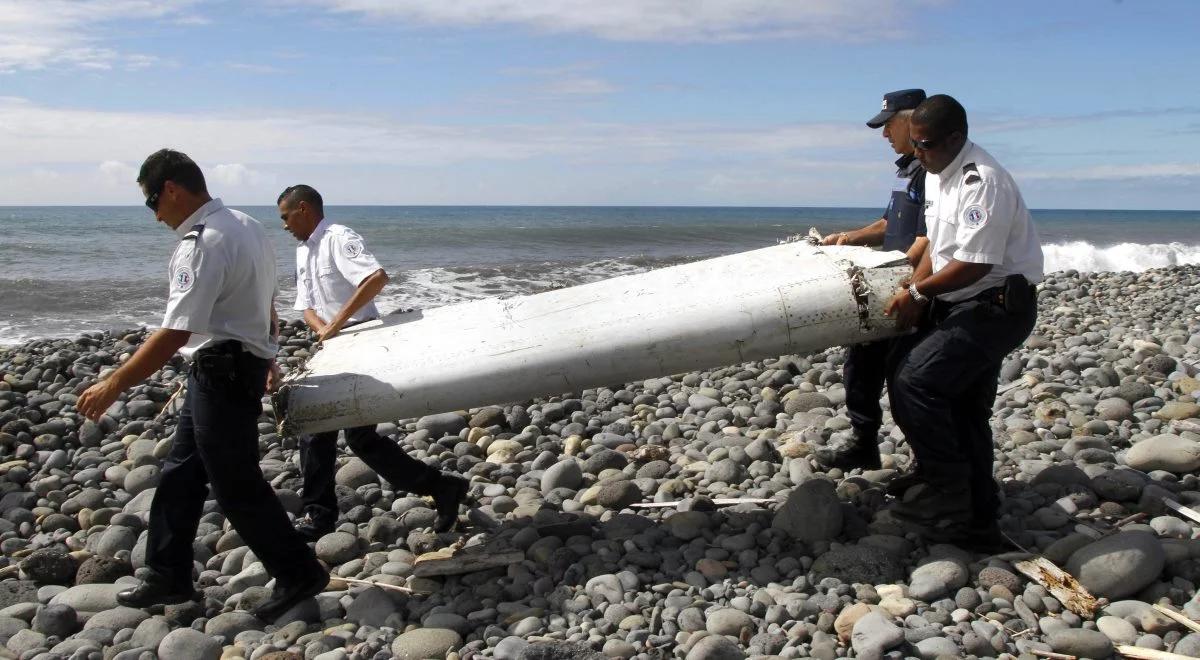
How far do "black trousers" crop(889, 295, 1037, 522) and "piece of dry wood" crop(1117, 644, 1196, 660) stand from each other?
83cm

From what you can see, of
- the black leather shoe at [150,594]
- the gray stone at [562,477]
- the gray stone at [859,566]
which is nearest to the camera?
the gray stone at [859,566]

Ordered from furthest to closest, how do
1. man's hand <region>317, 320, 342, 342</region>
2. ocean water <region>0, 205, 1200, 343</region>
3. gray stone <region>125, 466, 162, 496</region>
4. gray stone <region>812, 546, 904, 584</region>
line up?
ocean water <region>0, 205, 1200, 343</region> < gray stone <region>125, 466, 162, 496</region> < man's hand <region>317, 320, 342, 342</region> < gray stone <region>812, 546, 904, 584</region>

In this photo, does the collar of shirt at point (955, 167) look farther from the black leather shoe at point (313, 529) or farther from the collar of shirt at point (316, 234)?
the black leather shoe at point (313, 529)

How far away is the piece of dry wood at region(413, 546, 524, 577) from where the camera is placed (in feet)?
14.5

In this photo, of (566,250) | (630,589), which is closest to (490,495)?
(630,589)

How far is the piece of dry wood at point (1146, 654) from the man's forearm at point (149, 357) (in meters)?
3.54

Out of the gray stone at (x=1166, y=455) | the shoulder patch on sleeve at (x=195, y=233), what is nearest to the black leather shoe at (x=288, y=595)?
the shoulder patch on sleeve at (x=195, y=233)

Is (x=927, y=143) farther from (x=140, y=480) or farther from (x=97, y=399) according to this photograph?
(x=140, y=480)

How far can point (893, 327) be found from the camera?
422cm

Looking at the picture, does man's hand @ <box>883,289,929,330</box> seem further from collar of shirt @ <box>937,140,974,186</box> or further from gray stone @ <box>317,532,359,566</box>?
gray stone @ <box>317,532,359,566</box>

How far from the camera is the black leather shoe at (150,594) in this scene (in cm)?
422

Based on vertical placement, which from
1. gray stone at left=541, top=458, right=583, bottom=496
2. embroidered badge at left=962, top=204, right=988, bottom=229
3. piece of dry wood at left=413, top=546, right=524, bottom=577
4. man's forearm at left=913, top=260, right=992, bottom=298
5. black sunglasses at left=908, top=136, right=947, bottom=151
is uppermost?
black sunglasses at left=908, top=136, right=947, bottom=151

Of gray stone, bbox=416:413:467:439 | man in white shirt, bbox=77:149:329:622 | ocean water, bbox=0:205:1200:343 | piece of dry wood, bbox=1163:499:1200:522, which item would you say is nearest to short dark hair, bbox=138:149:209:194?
man in white shirt, bbox=77:149:329:622

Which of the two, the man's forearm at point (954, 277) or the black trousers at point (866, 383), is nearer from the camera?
the man's forearm at point (954, 277)
